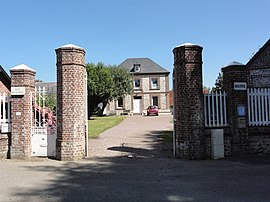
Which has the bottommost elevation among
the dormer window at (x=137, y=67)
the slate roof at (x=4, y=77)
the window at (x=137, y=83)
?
the slate roof at (x=4, y=77)

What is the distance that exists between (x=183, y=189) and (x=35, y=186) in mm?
3296

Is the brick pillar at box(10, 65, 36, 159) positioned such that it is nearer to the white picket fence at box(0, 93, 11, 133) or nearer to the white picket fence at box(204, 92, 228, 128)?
the white picket fence at box(0, 93, 11, 133)

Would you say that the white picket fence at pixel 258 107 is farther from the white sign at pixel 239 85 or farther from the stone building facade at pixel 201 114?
the white sign at pixel 239 85

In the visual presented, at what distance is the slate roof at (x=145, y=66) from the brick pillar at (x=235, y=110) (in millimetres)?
41898

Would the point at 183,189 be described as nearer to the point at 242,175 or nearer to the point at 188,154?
the point at 242,175

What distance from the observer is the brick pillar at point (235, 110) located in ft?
35.1

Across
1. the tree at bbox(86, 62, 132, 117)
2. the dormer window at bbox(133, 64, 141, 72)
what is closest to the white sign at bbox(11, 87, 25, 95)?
the tree at bbox(86, 62, 132, 117)

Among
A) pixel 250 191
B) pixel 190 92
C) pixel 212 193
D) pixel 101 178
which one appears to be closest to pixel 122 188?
pixel 101 178

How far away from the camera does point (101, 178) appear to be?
760cm

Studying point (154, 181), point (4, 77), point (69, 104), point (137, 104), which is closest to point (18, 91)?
point (69, 104)

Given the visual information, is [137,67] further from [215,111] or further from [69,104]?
[69,104]

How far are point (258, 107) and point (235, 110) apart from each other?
977 mm

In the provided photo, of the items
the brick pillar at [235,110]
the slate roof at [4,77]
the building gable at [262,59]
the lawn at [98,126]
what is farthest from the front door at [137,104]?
the brick pillar at [235,110]

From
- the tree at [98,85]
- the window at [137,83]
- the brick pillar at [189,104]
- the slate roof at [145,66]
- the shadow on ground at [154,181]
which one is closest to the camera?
the shadow on ground at [154,181]
